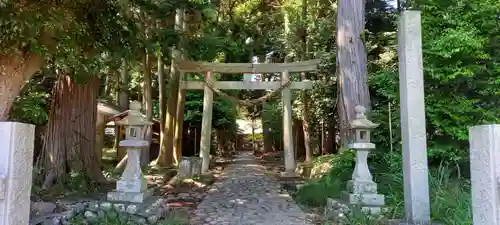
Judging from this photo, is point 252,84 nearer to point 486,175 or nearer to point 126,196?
point 126,196

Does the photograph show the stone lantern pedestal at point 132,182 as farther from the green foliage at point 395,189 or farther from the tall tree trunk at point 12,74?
the green foliage at point 395,189

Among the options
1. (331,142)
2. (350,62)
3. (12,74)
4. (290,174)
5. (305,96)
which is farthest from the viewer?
(331,142)

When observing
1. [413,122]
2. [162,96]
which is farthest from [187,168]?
[413,122]

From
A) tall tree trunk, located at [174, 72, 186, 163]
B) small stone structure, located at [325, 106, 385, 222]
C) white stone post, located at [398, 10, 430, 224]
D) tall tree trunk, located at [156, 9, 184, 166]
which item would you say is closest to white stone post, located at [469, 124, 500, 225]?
white stone post, located at [398, 10, 430, 224]

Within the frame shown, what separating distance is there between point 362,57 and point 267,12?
902cm

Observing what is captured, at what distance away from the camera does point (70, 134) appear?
23.3 ft

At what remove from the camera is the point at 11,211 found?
2287 mm

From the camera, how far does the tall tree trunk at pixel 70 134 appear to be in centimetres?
681

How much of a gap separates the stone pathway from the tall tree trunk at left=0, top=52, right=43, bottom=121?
333 centimetres

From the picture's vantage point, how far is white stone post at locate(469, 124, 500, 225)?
7.70ft

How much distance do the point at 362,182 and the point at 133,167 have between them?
3236 mm

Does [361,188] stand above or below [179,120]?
below

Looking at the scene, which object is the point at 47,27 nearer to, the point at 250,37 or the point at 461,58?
the point at 461,58

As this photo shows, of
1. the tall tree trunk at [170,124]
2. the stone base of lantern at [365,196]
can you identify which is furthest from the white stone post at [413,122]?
the tall tree trunk at [170,124]
